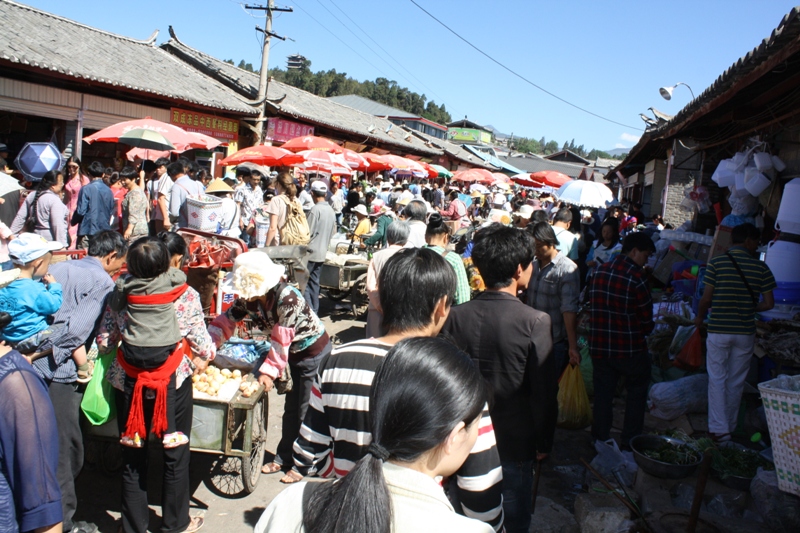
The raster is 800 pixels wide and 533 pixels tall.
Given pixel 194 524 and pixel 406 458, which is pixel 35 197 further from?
pixel 406 458

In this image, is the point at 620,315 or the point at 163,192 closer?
the point at 620,315

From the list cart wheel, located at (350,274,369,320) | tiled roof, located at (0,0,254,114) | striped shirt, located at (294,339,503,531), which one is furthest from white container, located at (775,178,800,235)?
tiled roof, located at (0,0,254,114)

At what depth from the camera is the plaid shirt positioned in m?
4.30

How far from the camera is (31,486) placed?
2377 mm

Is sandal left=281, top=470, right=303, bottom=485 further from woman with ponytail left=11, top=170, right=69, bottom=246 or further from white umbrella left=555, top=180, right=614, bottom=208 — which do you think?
white umbrella left=555, top=180, right=614, bottom=208

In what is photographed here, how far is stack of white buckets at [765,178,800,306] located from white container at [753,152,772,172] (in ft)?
3.01

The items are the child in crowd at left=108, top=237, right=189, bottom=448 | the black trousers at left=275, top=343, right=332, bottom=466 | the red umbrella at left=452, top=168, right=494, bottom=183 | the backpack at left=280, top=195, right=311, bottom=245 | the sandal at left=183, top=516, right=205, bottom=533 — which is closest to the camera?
the child in crowd at left=108, top=237, right=189, bottom=448

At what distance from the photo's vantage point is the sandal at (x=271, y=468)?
443 cm

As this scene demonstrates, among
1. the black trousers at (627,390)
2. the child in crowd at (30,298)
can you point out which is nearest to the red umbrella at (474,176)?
the black trousers at (627,390)

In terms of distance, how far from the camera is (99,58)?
13070mm

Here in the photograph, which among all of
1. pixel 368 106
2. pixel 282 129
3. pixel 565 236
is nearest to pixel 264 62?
pixel 282 129

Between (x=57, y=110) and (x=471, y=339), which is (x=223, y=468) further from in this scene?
(x=57, y=110)

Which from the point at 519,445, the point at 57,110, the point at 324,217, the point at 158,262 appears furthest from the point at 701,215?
the point at 57,110

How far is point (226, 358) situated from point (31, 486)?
6.38ft
